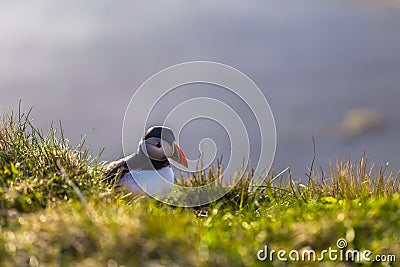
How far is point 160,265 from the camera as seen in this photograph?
5039 mm

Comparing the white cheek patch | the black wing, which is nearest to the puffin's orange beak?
the white cheek patch

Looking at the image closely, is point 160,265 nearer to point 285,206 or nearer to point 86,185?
point 86,185

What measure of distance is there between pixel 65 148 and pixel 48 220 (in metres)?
3.48

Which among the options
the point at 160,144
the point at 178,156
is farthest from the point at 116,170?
the point at 178,156

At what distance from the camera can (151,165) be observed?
9.55m

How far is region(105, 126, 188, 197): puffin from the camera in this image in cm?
917

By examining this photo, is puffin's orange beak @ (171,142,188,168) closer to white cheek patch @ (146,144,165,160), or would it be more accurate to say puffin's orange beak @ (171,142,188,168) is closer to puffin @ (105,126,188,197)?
puffin @ (105,126,188,197)

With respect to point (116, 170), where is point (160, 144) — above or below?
above

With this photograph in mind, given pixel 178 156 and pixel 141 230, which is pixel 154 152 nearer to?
pixel 178 156

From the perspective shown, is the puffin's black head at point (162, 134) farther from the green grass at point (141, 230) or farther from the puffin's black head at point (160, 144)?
the green grass at point (141, 230)

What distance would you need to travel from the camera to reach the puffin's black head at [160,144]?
378 inches

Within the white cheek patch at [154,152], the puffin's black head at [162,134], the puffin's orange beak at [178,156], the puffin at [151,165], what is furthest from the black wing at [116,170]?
the puffin's orange beak at [178,156]

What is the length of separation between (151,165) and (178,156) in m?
0.44

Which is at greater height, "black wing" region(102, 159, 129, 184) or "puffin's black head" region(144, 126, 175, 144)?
"puffin's black head" region(144, 126, 175, 144)
